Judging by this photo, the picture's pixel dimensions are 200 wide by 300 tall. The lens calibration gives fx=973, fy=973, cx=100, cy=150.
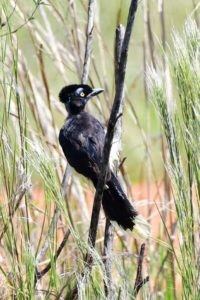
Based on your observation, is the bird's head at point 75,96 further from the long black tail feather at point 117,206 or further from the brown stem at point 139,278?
the brown stem at point 139,278

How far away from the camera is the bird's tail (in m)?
2.37

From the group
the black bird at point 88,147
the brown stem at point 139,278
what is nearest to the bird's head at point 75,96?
the black bird at point 88,147

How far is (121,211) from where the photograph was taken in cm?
240

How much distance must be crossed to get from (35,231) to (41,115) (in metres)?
0.43

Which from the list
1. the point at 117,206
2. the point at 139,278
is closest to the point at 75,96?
the point at 117,206

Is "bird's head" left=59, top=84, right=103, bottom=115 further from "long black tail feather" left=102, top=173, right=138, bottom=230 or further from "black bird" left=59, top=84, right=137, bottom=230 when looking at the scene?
"long black tail feather" left=102, top=173, right=138, bottom=230

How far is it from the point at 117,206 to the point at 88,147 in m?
0.52

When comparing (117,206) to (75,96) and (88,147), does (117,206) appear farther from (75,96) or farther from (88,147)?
(75,96)

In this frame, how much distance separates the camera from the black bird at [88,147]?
240 cm

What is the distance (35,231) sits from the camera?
3285 mm

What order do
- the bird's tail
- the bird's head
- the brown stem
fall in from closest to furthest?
the brown stem
the bird's tail
the bird's head

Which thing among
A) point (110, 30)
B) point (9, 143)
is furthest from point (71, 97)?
point (110, 30)

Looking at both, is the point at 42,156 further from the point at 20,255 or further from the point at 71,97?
the point at 71,97

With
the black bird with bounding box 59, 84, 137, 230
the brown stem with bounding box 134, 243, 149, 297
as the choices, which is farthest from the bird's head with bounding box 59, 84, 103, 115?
the brown stem with bounding box 134, 243, 149, 297
